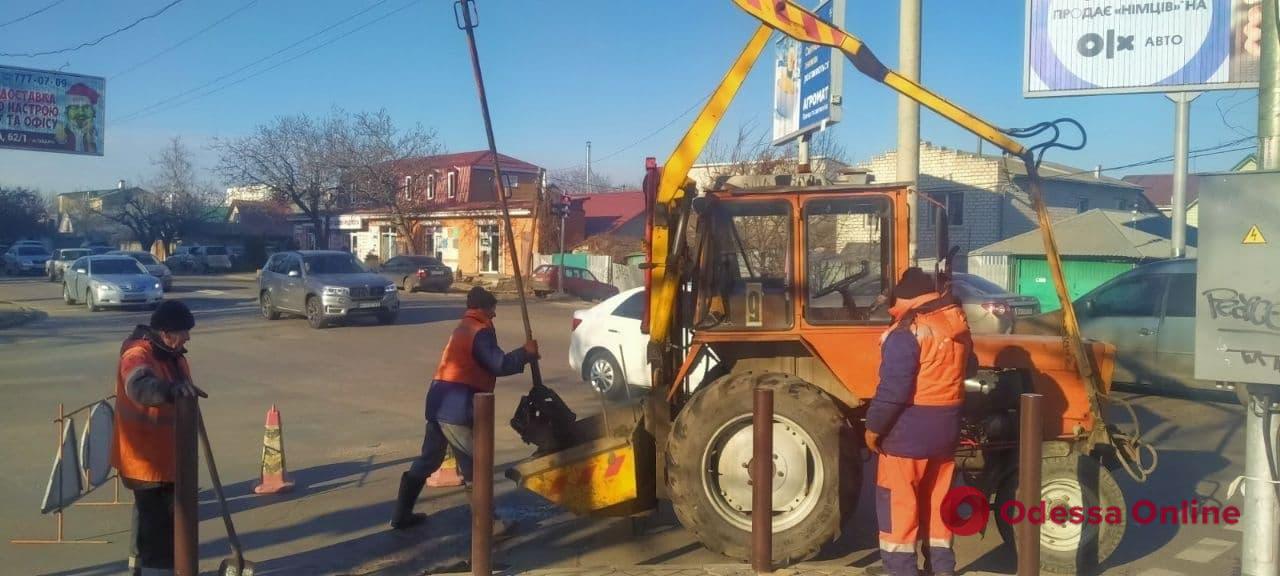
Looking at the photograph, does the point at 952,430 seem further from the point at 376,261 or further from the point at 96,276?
the point at 376,261

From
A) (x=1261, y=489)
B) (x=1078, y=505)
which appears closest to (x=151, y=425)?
(x=1078, y=505)

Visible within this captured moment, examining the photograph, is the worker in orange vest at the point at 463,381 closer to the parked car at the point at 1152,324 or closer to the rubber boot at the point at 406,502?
the rubber boot at the point at 406,502

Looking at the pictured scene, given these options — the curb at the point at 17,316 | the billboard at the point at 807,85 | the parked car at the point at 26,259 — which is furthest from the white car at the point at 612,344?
the parked car at the point at 26,259

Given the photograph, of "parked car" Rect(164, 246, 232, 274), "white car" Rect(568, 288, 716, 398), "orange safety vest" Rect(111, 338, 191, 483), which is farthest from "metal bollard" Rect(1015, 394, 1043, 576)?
"parked car" Rect(164, 246, 232, 274)

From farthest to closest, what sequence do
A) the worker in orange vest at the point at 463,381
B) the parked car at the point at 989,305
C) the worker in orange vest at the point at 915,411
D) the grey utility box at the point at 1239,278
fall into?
the parked car at the point at 989,305
the worker in orange vest at the point at 463,381
the worker in orange vest at the point at 915,411
the grey utility box at the point at 1239,278

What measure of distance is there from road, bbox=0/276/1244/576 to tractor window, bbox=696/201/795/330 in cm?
149

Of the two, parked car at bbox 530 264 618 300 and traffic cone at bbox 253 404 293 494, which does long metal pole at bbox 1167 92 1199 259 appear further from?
parked car at bbox 530 264 618 300

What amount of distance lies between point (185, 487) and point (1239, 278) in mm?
5048

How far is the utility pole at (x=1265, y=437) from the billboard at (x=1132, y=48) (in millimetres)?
11606

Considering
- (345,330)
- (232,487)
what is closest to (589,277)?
(345,330)

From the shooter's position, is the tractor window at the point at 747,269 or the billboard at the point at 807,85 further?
the billboard at the point at 807,85

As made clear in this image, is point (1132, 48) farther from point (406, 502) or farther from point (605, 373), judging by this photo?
point (406, 502)

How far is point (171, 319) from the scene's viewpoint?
5.09 meters

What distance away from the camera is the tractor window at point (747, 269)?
582 cm
